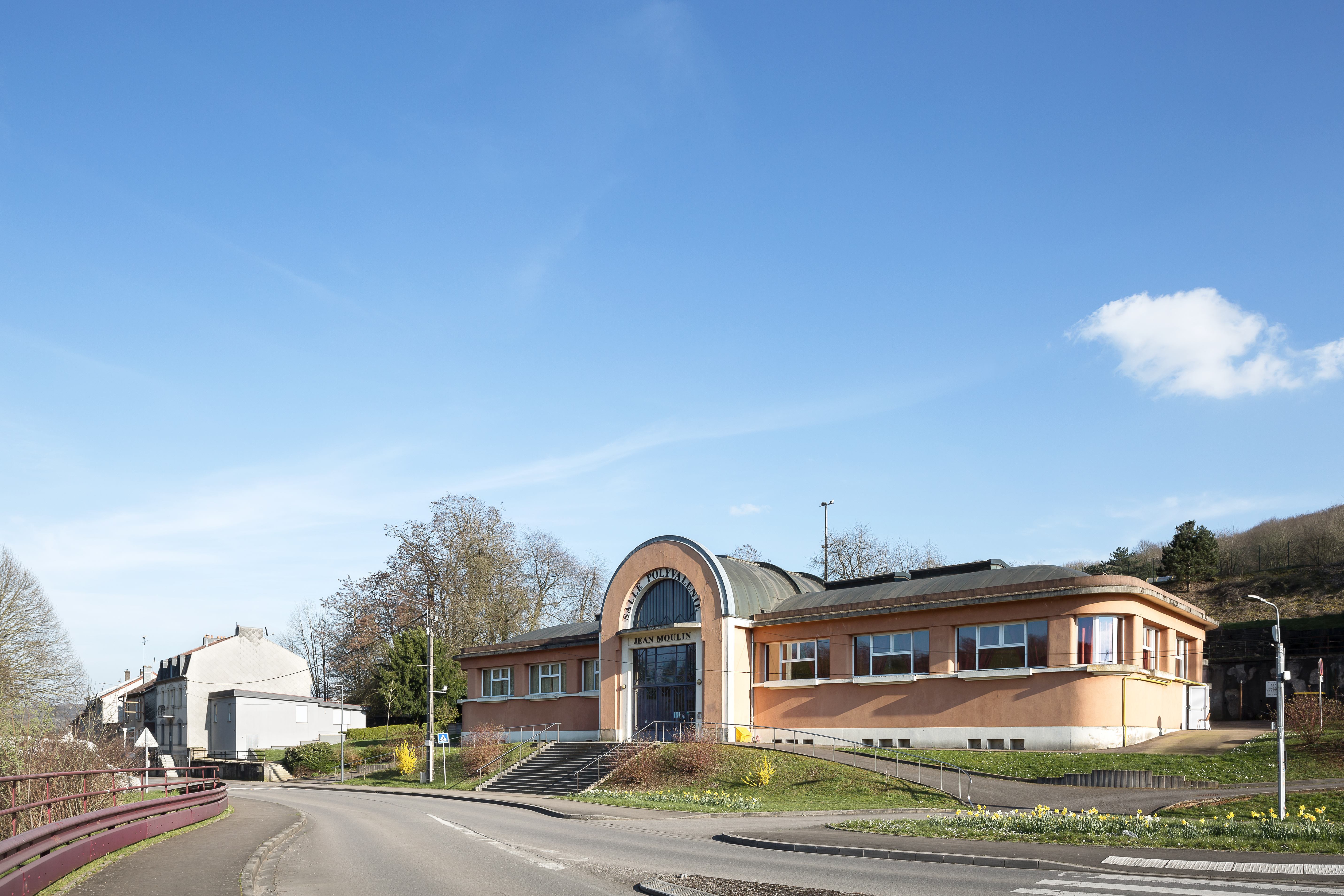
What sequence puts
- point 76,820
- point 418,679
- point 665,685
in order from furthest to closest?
point 418,679, point 665,685, point 76,820

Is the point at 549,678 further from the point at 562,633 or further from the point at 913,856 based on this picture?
the point at 913,856

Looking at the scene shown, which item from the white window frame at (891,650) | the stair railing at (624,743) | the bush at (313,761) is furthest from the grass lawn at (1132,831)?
the bush at (313,761)

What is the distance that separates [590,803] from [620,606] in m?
15.3

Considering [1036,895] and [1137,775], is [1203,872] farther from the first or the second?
[1137,775]

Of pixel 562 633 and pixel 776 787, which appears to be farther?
pixel 562 633

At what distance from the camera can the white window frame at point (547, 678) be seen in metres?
48.4

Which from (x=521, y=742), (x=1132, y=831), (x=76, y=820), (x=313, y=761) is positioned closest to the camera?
(x=76, y=820)

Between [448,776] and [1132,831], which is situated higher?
[1132,831]

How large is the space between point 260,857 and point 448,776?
94.8 feet

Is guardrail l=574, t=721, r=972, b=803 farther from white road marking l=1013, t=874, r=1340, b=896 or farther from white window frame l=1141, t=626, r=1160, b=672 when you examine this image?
white road marking l=1013, t=874, r=1340, b=896

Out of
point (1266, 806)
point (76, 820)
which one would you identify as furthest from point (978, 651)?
point (76, 820)

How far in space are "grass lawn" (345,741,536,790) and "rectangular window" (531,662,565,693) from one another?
4587 millimetres

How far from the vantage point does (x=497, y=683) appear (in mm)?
52250

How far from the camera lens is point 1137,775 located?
1030 inches
